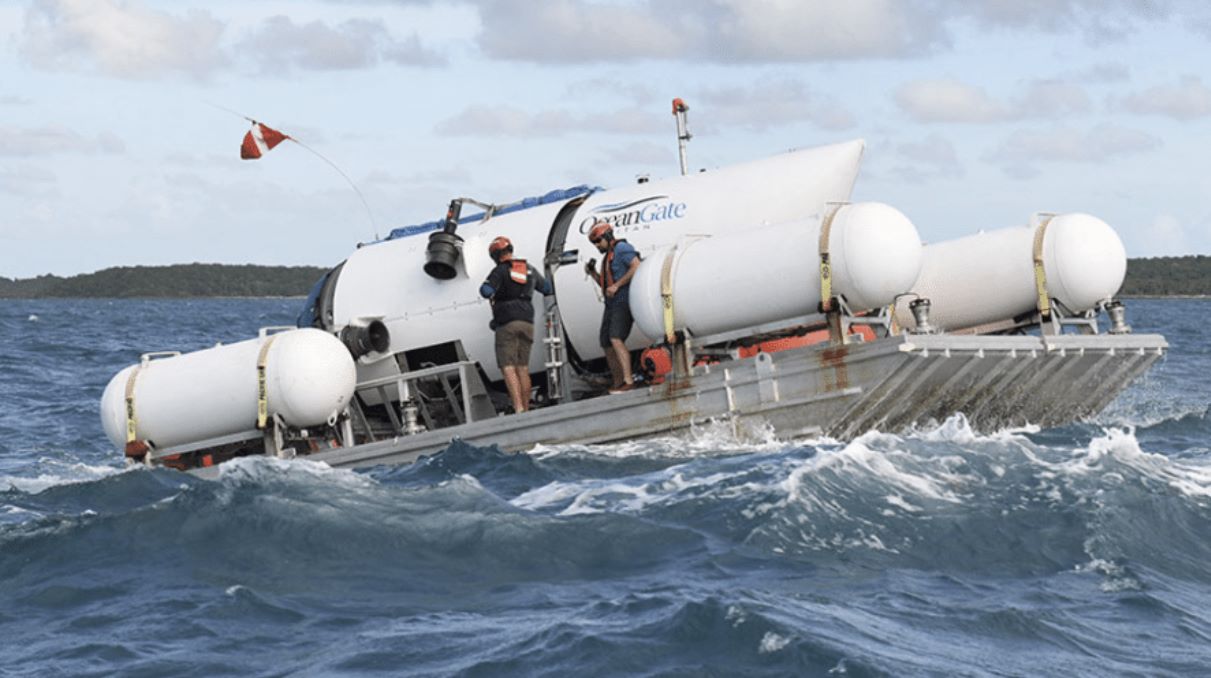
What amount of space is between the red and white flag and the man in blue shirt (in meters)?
4.95

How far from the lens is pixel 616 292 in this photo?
14312 mm

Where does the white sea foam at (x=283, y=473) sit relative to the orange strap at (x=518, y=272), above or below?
below

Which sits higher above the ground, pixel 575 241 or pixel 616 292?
pixel 575 241

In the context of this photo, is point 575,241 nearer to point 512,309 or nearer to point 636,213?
point 636,213

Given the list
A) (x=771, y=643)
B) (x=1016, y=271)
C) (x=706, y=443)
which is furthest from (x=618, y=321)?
(x=771, y=643)

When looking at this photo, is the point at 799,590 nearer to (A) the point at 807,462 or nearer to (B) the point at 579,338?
(A) the point at 807,462

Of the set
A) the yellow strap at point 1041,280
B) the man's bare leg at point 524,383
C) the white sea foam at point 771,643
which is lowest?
the white sea foam at point 771,643

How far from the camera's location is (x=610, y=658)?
25.3 ft

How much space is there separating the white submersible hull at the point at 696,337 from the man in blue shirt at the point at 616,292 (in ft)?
0.62

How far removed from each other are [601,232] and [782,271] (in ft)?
6.53

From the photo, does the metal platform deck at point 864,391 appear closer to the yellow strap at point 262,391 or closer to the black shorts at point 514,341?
the black shorts at point 514,341

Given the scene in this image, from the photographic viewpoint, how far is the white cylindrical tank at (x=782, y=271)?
12914 mm

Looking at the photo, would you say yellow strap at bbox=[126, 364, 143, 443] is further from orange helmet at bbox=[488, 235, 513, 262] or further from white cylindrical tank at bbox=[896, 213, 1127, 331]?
white cylindrical tank at bbox=[896, 213, 1127, 331]

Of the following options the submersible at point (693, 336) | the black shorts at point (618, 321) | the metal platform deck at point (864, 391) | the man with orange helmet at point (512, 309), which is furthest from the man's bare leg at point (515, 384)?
the black shorts at point (618, 321)
